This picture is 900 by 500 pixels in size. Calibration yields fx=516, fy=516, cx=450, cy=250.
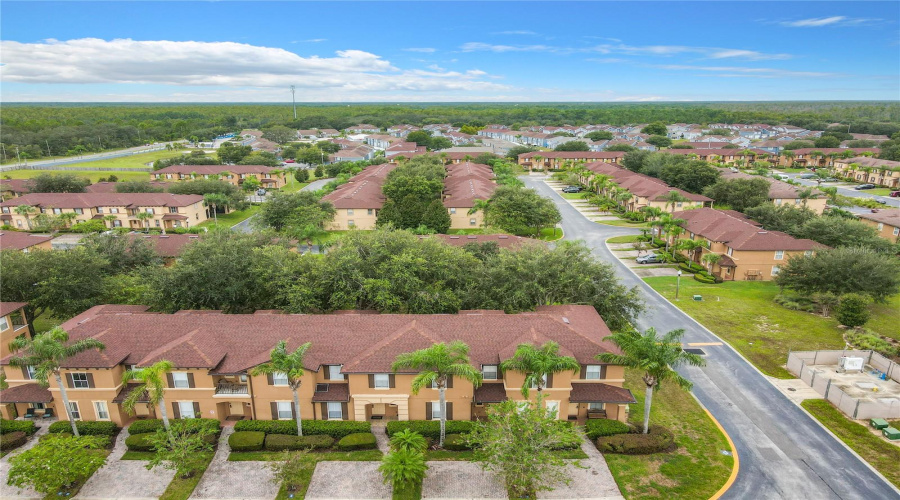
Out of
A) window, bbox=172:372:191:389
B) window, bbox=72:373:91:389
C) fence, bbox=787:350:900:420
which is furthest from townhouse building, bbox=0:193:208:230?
fence, bbox=787:350:900:420

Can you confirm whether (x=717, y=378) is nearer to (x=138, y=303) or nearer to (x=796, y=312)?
(x=796, y=312)

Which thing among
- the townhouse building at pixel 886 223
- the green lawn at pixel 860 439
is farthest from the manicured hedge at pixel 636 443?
the townhouse building at pixel 886 223

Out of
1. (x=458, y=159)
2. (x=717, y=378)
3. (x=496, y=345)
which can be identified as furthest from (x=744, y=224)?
(x=458, y=159)

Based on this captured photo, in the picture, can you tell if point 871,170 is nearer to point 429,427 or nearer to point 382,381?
point 429,427

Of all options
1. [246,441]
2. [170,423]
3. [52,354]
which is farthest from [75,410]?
[246,441]

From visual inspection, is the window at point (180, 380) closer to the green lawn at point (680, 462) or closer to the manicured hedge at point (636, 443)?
the manicured hedge at point (636, 443)

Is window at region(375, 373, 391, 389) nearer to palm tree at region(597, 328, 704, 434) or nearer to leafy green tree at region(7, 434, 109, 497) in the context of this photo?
palm tree at region(597, 328, 704, 434)

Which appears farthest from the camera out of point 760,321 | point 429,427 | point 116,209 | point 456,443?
point 116,209
